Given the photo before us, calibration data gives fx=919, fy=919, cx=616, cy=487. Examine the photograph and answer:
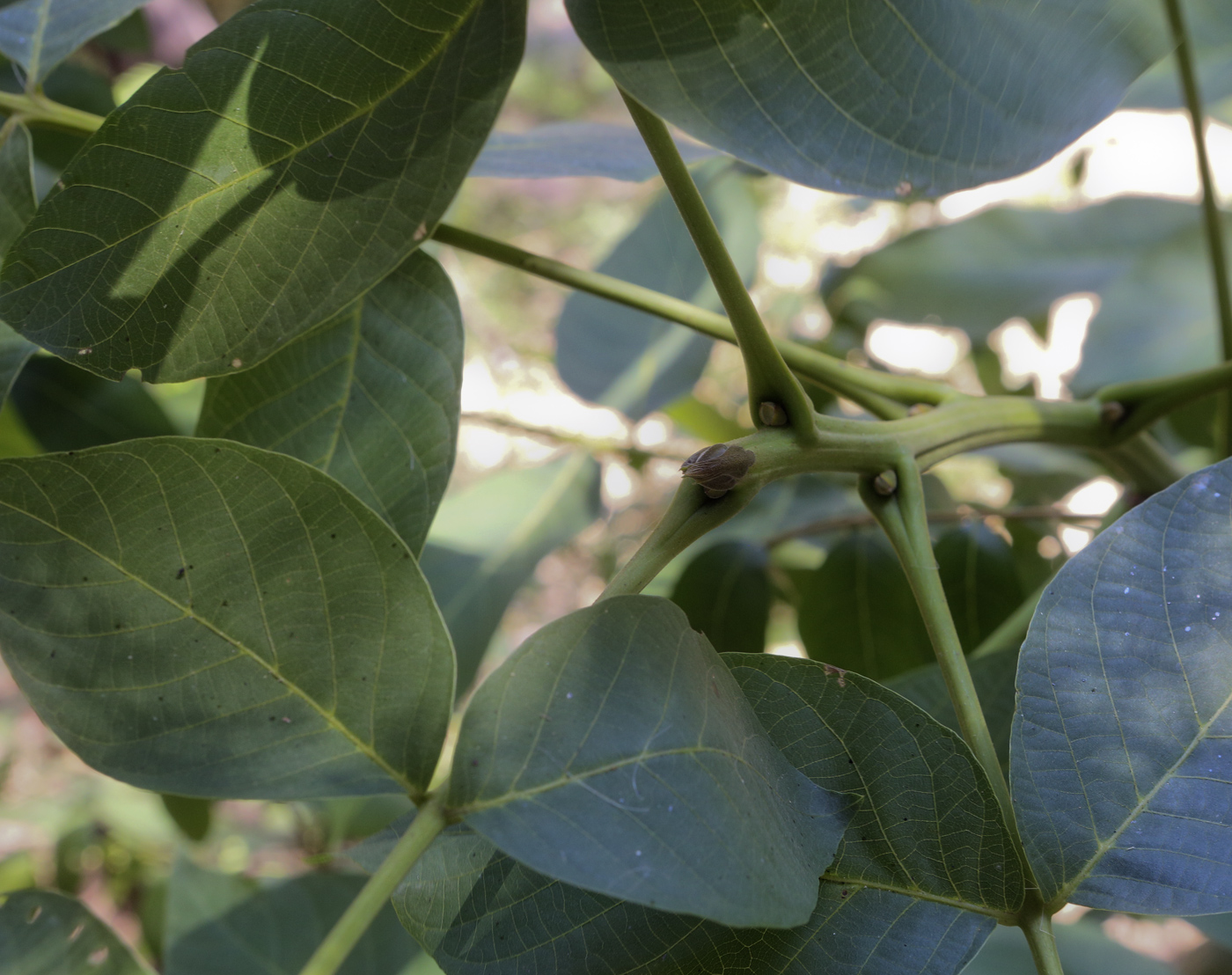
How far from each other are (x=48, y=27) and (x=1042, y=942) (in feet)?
1.57

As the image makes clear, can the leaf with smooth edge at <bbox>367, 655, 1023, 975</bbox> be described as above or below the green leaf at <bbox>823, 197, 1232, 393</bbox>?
below

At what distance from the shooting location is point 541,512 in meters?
0.65

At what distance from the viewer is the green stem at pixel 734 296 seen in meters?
0.28

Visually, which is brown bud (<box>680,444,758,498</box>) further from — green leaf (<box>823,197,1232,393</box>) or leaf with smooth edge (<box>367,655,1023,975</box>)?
green leaf (<box>823,197,1232,393</box>)

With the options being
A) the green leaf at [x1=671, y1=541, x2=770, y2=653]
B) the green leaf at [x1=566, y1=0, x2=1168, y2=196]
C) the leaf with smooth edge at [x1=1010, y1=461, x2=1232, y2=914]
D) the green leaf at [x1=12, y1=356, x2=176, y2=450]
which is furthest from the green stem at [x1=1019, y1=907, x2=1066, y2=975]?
the green leaf at [x1=12, y1=356, x2=176, y2=450]

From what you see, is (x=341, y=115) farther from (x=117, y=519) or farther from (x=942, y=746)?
(x=942, y=746)

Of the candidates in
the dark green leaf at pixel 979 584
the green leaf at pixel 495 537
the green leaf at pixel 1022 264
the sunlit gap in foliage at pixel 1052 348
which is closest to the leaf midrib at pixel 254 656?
the green leaf at pixel 495 537

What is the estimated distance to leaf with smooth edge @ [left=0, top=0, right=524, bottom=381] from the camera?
258 millimetres

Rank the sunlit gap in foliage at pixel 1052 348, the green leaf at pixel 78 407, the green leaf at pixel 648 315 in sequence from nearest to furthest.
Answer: the green leaf at pixel 78 407
the green leaf at pixel 648 315
the sunlit gap in foliage at pixel 1052 348

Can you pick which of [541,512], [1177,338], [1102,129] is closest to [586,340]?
[541,512]

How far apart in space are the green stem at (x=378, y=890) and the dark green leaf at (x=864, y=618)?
362 mm

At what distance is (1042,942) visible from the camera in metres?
0.26

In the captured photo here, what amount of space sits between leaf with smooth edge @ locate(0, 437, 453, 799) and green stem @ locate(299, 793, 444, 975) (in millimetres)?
23

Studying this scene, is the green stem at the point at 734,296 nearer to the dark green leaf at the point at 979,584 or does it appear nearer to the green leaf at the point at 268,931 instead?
the dark green leaf at the point at 979,584
